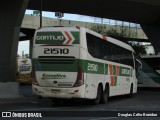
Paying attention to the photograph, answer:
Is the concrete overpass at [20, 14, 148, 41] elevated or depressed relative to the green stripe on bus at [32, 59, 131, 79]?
elevated

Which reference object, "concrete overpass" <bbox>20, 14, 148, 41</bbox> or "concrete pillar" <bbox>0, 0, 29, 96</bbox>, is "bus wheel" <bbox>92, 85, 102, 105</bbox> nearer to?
"concrete pillar" <bbox>0, 0, 29, 96</bbox>

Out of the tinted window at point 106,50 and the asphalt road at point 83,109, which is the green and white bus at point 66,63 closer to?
the tinted window at point 106,50

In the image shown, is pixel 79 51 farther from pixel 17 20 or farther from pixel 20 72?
pixel 20 72

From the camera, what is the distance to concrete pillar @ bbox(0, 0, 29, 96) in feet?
87.1

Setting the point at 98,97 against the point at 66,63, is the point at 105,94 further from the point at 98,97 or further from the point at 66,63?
the point at 66,63

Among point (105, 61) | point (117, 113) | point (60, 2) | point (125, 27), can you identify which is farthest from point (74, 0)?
point (125, 27)

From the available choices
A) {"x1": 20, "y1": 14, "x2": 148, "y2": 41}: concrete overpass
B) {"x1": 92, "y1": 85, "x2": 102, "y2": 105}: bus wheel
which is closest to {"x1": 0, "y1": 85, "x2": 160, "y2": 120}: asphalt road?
{"x1": 92, "y1": 85, "x2": 102, "y2": 105}: bus wheel

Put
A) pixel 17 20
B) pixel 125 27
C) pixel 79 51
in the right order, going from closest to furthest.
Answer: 1. pixel 79 51
2. pixel 17 20
3. pixel 125 27

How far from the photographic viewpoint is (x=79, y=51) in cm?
1858

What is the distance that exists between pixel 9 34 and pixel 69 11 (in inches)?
571

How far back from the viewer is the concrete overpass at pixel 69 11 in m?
26.8

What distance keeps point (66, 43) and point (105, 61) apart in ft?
10.5

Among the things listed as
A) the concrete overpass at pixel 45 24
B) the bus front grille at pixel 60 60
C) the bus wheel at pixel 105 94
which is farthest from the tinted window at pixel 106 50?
the concrete overpass at pixel 45 24

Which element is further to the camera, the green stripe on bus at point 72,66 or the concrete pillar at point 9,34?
the concrete pillar at point 9,34
